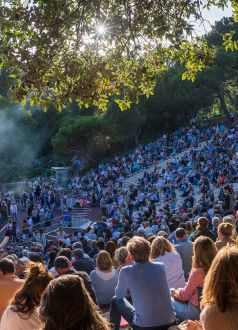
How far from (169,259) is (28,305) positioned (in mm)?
2757

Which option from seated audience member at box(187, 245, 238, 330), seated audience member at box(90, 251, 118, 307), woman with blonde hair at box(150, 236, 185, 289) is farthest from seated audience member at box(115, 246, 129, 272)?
seated audience member at box(187, 245, 238, 330)

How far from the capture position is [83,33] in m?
7.64

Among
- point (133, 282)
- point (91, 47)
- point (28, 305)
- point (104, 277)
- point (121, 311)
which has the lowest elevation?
point (121, 311)

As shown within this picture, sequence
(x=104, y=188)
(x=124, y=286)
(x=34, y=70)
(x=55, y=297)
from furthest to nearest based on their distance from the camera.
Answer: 1. (x=104, y=188)
2. (x=34, y=70)
3. (x=124, y=286)
4. (x=55, y=297)

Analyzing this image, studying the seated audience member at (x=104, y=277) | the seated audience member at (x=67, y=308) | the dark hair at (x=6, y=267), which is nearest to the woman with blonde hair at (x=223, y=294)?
the seated audience member at (x=67, y=308)

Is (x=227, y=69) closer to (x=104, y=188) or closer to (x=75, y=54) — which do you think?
(x=104, y=188)

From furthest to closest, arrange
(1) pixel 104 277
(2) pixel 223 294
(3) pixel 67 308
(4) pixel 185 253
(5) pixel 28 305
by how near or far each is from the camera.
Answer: (4) pixel 185 253 < (1) pixel 104 277 < (5) pixel 28 305 < (2) pixel 223 294 < (3) pixel 67 308

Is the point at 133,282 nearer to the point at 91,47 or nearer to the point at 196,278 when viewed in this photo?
the point at 196,278

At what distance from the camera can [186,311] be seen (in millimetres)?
5543

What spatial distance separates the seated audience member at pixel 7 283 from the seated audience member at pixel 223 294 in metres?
2.38

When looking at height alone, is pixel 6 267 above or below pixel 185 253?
above

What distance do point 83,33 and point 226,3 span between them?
2.45m

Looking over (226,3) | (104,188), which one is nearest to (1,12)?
(226,3)

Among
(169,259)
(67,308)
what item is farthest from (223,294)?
(169,259)
